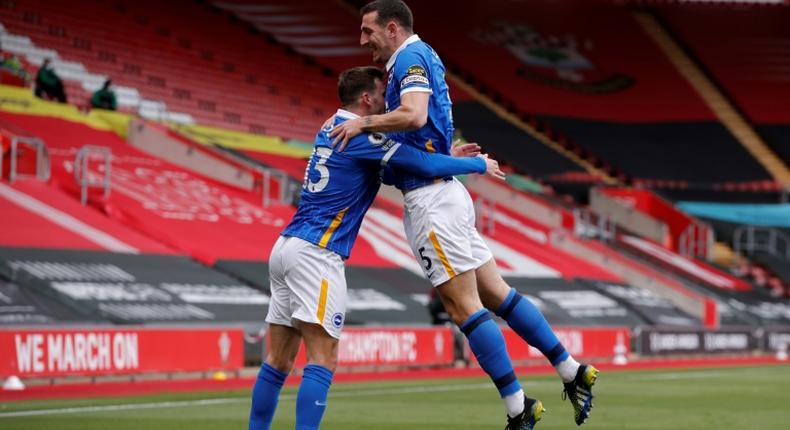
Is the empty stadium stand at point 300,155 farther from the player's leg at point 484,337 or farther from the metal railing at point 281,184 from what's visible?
the player's leg at point 484,337

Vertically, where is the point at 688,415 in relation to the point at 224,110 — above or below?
below

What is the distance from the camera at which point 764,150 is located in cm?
4272

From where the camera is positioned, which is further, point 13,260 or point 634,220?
point 634,220

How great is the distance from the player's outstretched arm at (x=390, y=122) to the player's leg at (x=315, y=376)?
3.35 ft

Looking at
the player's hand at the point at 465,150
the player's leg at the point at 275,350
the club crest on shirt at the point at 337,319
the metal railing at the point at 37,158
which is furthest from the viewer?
the metal railing at the point at 37,158

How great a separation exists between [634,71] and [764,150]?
186 inches

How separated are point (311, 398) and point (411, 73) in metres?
1.85

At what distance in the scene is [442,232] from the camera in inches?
Result: 304

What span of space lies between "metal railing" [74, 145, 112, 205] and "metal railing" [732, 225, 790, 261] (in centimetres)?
2120

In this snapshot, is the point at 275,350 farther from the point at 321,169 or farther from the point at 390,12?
the point at 390,12

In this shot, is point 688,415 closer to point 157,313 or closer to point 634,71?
point 157,313

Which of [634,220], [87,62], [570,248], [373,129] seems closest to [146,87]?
[87,62]

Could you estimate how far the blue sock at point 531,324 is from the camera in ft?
25.9

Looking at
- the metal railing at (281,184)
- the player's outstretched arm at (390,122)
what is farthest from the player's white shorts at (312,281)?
the metal railing at (281,184)
